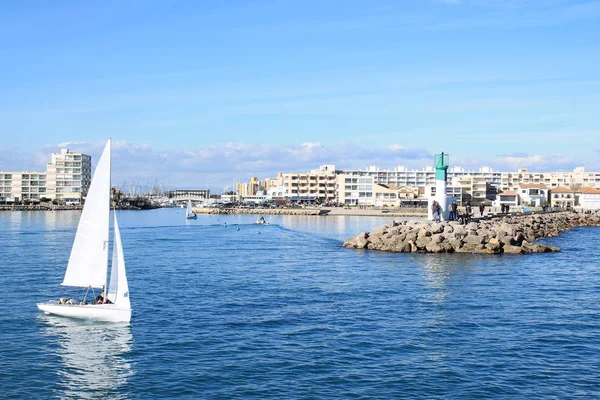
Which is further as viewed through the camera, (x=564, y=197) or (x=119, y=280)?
(x=564, y=197)

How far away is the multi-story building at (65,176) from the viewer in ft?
622

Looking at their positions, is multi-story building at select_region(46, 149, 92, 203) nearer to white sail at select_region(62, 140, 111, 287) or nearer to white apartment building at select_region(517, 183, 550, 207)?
white apartment building at select_region(517, 183, 550, 207)

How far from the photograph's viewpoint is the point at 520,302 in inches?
1165

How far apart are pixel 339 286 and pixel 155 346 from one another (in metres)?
14.1

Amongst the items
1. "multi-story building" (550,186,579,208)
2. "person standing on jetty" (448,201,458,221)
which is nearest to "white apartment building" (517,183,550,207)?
"multi-story building" (550,186,579,208)

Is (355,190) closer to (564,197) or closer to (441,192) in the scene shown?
(564,197)

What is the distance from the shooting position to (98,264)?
85.7ft

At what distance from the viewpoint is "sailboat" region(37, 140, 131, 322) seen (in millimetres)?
24781

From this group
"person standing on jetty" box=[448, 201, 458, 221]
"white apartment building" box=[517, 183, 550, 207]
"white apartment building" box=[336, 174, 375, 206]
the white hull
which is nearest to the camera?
the white hull

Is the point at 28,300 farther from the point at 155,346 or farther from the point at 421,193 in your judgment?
the point at 421,193

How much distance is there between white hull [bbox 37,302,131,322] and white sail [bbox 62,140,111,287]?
3.67ft

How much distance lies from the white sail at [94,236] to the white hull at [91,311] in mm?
1119

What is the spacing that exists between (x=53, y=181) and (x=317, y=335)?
182 metres

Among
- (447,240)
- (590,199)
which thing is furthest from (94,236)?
(590,199)
